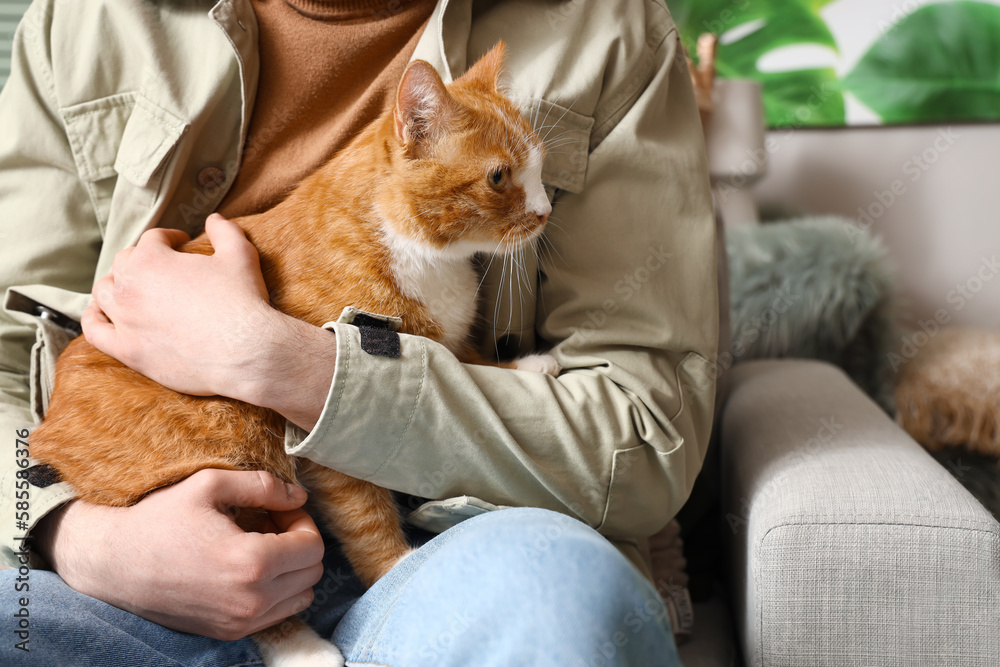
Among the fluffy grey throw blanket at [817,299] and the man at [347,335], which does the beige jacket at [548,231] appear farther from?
the fluffy grey throw blanket at [817,299]

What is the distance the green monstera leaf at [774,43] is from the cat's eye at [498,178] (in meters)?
1.48

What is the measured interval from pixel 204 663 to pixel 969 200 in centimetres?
224

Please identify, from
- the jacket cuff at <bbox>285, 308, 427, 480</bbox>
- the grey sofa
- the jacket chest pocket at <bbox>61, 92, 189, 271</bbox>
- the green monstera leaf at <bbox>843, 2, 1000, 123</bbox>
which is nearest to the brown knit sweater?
the jacket chest pocket at <bbox>61, 92, 189, 271</bbox>

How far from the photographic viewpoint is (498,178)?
2.76ft

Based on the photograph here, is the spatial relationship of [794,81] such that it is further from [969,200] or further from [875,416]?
[875,416]

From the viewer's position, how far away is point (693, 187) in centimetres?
93

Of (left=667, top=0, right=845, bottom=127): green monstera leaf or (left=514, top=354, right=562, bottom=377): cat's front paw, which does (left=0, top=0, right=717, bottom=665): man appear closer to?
(left=514, top=354, right=562, bottom=377): cat's front paw

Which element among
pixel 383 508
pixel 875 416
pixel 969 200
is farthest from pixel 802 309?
pixel 383 508

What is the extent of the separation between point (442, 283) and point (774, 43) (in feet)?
5.38

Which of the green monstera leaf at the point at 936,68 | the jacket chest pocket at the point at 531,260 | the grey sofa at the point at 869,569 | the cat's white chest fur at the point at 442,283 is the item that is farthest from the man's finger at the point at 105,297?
the green monstera leaf at the point at 936,68

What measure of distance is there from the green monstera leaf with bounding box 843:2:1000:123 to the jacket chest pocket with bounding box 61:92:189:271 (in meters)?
1.88

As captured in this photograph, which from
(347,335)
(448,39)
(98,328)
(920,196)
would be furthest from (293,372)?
(920,196)

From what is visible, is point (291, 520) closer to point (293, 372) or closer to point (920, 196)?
point (293, 372)

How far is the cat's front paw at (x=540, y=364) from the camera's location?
899 millimetres
